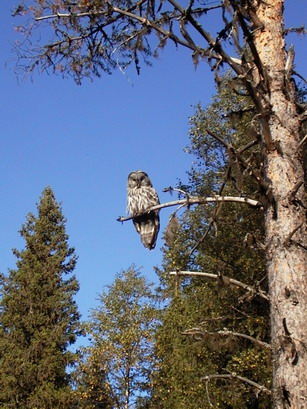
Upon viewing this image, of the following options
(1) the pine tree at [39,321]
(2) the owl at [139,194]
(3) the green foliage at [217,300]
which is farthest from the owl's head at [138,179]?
(1) the pine tree at [39,321]

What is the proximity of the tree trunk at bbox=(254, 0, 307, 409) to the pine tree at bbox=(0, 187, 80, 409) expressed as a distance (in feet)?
56.1

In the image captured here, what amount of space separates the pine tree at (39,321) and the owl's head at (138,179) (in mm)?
12617

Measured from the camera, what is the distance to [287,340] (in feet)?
13.7

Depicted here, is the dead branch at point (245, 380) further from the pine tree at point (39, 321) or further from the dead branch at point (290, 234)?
the pine tree at point (39, 321)

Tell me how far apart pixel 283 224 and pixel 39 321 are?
18.7 m

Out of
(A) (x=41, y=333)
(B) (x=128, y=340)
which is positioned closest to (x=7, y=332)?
(A) (x=41, y=333)

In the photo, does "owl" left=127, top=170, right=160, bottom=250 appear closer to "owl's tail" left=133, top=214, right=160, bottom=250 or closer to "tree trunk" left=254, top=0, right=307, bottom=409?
"owl's tail" left=133, top=214, right=160, bottom=250

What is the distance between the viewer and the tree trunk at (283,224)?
415cm

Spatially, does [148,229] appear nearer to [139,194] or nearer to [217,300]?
[139,194]

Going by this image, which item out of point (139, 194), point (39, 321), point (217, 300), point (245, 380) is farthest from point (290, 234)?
point (39, 321)

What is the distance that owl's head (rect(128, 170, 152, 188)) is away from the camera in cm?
989

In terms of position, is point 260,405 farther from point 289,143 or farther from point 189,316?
point 289,143

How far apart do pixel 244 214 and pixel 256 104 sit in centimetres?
927

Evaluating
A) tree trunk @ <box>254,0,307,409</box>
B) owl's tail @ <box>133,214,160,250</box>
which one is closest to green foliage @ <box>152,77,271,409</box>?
owl's tail @ <box>133,214,160,250</box>
